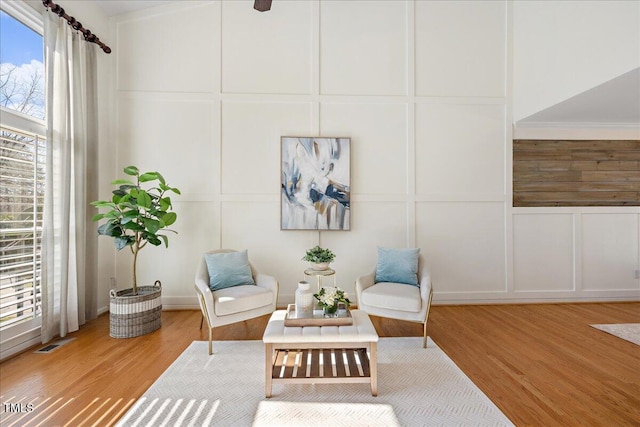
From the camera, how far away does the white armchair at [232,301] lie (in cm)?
286

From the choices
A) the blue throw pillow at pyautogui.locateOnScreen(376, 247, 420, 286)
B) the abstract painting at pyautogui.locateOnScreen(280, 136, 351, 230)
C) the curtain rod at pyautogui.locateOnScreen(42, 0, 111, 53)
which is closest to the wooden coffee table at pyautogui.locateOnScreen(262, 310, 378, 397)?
the blue throw pillow at pyautogui.locateOnScreen(376, 247, 420, 286)

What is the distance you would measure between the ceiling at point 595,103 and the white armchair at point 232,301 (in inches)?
138

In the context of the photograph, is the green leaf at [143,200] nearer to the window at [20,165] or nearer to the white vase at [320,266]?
the window at [20,165]

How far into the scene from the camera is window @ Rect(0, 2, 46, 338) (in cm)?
269

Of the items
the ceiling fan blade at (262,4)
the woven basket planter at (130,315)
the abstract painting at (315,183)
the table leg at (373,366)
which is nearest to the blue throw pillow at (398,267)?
the abstract painting at (315,183)

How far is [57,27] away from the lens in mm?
3086

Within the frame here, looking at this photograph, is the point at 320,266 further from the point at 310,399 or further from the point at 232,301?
the point at 310,399

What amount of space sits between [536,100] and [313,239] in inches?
135

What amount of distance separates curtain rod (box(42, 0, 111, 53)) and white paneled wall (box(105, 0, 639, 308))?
0.37m

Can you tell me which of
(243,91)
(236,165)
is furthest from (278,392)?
(243,91)

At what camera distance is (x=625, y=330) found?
11.0 ft

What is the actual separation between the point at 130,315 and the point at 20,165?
1758 millimetres

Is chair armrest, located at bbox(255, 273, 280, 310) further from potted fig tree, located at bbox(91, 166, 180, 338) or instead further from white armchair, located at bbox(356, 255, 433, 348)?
potted fig tree, located at bbox(91, 166, 180, 338)

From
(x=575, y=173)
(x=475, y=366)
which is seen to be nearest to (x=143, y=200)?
(x=475, y=366)
